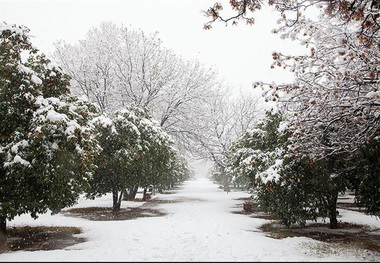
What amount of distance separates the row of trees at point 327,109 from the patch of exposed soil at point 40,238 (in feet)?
20.3

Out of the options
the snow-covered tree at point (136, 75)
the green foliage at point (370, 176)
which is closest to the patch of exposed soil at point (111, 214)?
the snow-covered tree at point (136, 75)

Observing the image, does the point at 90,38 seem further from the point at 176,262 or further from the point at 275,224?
the point at 176,262

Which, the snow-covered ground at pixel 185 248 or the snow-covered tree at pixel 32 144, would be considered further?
the snow-covered tree at pixel 32 144

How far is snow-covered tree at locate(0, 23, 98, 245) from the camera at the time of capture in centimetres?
645

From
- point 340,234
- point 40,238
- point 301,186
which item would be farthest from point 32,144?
point 340,234

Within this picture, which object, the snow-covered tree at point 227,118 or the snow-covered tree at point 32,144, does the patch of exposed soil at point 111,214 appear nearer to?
the snow-covered tree at point 32,144

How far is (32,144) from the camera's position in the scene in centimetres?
647

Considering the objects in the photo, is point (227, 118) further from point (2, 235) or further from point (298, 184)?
point (2, 235)

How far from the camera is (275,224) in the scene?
10984 mm

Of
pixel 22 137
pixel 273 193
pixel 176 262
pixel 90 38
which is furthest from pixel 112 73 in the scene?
pixel 176 262

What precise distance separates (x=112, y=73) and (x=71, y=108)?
42.0ft

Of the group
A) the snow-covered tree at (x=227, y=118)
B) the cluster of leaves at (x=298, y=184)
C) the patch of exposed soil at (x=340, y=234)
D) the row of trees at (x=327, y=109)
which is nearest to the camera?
the row of trees at (x=327, y=109)

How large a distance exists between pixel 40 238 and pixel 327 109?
29.4 ft

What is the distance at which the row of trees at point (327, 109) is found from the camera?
611cm
